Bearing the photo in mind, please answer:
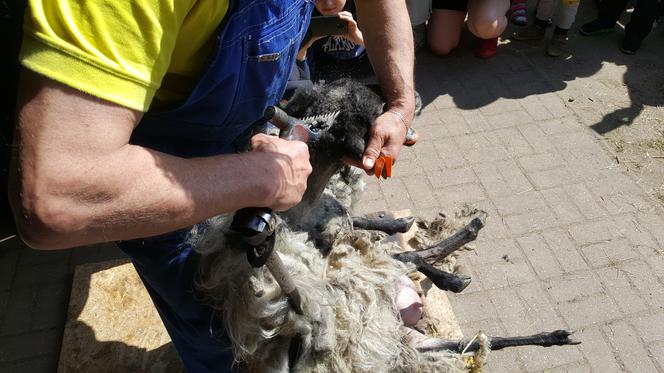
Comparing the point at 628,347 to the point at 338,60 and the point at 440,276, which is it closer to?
the point at 440,276

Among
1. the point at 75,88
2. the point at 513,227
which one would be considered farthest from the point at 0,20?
the point at 513,227

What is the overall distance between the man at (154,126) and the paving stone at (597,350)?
1732mm

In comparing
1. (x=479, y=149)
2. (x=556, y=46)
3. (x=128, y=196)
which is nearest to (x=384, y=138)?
(x=128, y=196)

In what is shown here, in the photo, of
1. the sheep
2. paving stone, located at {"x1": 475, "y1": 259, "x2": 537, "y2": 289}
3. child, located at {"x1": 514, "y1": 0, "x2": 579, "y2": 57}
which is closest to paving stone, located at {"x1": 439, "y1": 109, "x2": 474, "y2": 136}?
paving stone, located at {"x1": 475, "y1": 259, "x2": 537, "y2": 289}

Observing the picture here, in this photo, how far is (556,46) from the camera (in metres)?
4.79

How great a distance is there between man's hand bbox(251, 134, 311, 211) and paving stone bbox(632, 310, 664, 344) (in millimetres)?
2331

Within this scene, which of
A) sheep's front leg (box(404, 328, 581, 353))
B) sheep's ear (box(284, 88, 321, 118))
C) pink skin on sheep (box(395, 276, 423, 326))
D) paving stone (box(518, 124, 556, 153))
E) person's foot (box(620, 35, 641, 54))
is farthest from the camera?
person's foot (box(620, 35, 641, 54))

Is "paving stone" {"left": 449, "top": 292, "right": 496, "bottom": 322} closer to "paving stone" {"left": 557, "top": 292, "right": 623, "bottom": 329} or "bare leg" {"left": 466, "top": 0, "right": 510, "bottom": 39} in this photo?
"paving stone" {"left": 557, "top": 292, "right": 623, "bottom": 329}

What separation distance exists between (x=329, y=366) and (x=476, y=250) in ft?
5.66

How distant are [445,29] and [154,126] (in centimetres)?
411

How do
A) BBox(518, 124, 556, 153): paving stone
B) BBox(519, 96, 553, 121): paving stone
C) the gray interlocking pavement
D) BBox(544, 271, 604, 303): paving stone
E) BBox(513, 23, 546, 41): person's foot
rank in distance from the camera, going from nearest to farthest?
the gray interlocking pavement
BBox(544, 271, 604, 303): paving stone
BBox(518, 124, 556, 153): paving stone
BBox(519, 96, 553, 121): paving stone
BBox(513, 23, 546, 41): person's foot

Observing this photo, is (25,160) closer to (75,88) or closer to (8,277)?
(75,88)

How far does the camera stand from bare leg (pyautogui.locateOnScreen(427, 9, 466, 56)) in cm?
479

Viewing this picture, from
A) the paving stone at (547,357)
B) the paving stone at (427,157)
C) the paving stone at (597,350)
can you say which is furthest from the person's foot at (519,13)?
the paving stone at (547,357)
